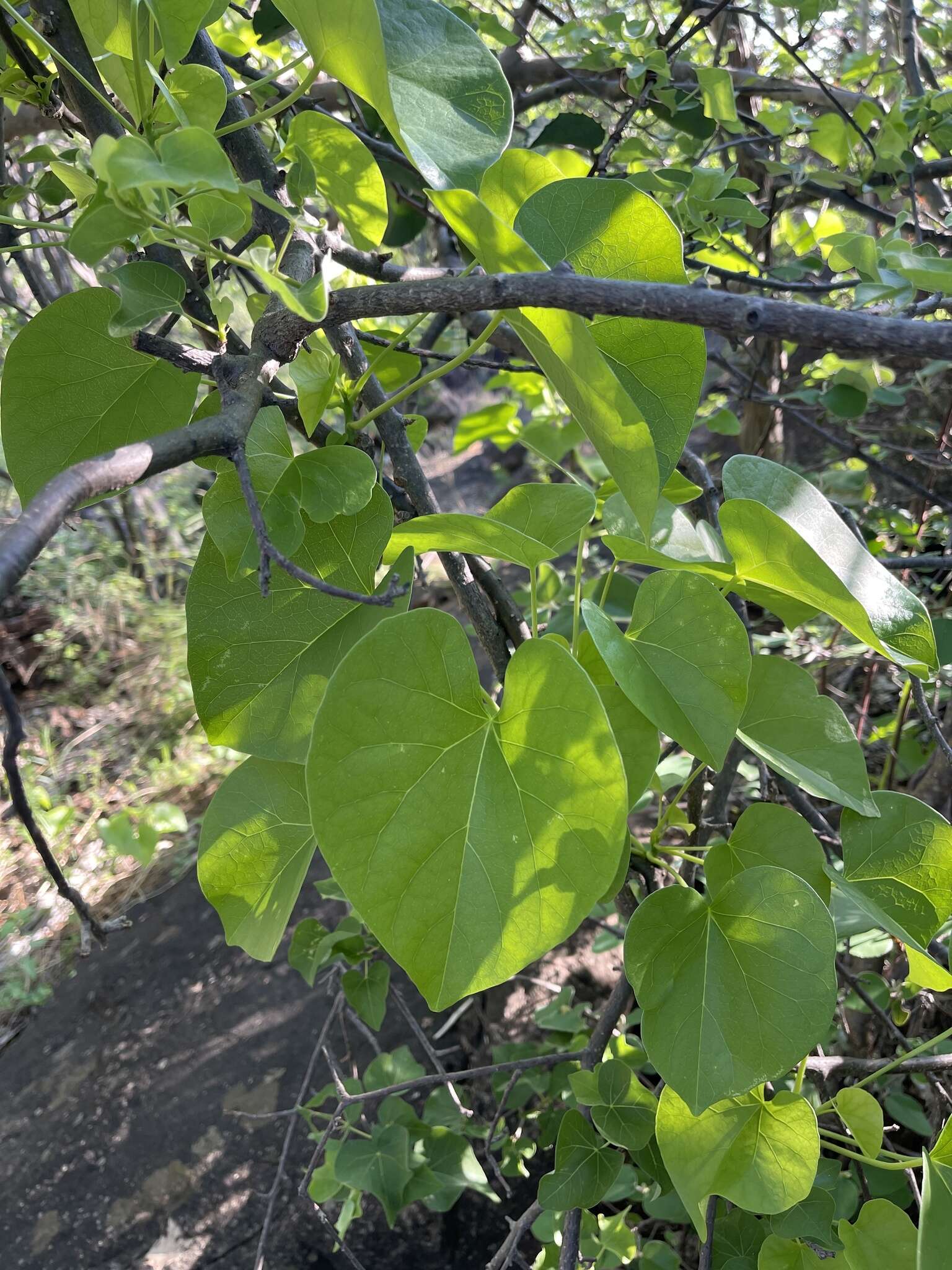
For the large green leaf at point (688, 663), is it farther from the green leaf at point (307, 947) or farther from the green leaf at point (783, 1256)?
the green leaf at point (307, 947)

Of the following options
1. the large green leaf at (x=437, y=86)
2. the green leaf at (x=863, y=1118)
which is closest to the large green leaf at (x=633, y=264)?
the large green leaf at (x=437, y=86)

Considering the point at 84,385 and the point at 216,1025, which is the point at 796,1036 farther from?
the point at 216,1025

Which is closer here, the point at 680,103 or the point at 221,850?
the point at 221,850

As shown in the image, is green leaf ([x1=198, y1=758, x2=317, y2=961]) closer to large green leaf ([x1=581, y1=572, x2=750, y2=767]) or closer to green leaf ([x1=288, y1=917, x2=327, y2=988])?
large green leaf ([x1=581, y1=572, x2=750, y2=767])

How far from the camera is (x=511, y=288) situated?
274 millimetres

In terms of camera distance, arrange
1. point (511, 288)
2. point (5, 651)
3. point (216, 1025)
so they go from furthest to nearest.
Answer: point (5, 651), point (216, 1025), point (511, 288)

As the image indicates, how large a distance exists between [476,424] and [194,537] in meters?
3.25

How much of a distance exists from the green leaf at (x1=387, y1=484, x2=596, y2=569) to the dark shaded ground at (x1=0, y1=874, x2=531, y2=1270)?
1.01 metres

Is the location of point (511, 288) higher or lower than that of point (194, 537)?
higher

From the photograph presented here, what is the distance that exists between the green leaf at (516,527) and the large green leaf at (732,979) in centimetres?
19

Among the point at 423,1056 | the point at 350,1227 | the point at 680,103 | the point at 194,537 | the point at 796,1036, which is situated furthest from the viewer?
the point at 194,537

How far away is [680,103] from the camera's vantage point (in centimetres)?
95

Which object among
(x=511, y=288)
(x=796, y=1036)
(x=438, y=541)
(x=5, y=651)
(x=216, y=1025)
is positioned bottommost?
(x=216, y=1025)

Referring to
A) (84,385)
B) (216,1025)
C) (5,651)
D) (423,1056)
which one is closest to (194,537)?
(5,651)
